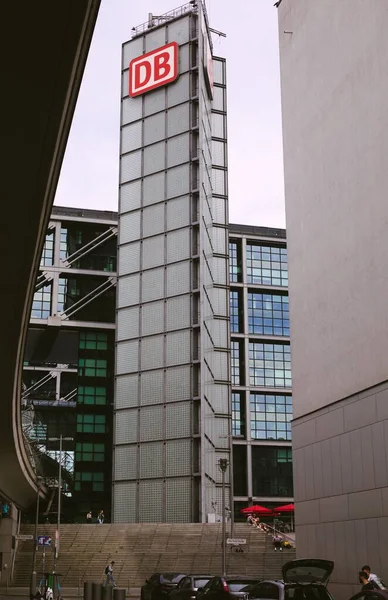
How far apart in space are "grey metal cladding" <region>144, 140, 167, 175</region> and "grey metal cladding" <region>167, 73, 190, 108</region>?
413cm

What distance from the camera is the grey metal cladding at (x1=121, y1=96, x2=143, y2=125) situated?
80.6m

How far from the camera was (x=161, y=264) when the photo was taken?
74688mm

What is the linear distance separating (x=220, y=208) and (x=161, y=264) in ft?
34.3

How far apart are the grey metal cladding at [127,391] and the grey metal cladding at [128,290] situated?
682 cm

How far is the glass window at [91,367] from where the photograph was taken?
95312 mm

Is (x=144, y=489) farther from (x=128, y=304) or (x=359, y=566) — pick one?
(x=359, y=566)

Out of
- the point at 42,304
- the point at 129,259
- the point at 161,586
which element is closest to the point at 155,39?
the point at 129,259

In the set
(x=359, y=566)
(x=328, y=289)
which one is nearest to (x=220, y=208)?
(x=328, y=289)

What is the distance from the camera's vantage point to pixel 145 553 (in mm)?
57875

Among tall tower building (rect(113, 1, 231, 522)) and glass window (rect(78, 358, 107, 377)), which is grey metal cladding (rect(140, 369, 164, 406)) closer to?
tall tower building (rect(113, 1, 231, 522))

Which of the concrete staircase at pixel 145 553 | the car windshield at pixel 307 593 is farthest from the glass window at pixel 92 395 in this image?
the car windshield at pixel 307 593

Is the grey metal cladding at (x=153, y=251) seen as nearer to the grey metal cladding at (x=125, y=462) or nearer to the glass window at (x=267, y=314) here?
the grey metal cladding at (x=125, y=462)

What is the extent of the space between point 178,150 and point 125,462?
28.4 metres

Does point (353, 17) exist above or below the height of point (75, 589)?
above
